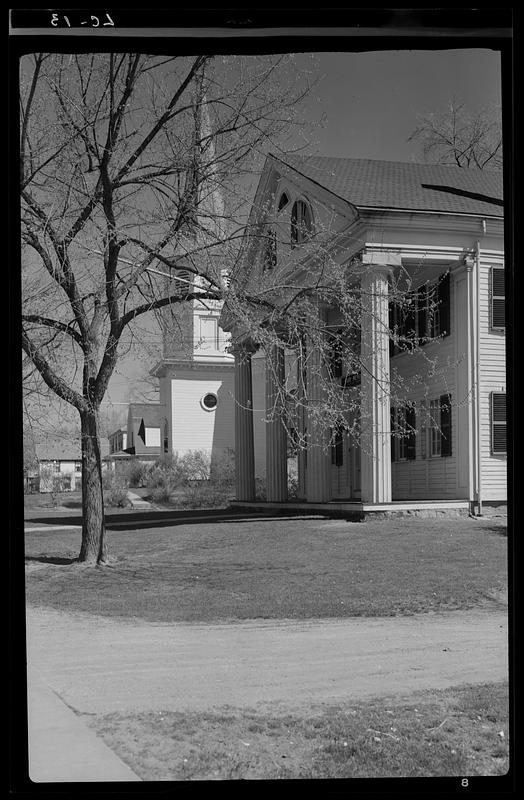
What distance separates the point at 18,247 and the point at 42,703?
2.08 meters

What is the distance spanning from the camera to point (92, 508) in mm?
5500

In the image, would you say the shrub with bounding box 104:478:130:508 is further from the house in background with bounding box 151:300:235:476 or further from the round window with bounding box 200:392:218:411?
the round window with bounding box 200:392:218:411

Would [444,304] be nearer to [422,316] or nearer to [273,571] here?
[422,316]

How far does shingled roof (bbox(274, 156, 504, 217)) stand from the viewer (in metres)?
5.10

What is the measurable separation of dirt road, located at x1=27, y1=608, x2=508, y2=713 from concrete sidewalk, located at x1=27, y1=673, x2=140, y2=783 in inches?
20.2

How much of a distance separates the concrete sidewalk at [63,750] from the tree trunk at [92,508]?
1766 millimetres

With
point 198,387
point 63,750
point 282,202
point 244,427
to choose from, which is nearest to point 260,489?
point 244,427

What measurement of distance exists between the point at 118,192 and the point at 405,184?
88.7 inches

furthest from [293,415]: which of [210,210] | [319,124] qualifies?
[319,124]

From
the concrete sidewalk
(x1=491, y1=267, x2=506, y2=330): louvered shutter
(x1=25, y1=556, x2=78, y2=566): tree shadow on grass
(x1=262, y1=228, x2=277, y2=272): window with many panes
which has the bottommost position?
the concrete sidewalk

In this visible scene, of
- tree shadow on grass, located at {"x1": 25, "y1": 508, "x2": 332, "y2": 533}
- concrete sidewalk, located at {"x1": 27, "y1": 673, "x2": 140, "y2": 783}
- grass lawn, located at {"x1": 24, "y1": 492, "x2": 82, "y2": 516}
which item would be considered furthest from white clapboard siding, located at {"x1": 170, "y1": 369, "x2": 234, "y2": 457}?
concrete sidewalk, located at {"x1": 27, "y1": 673, "x2": 140, "y2": 783}

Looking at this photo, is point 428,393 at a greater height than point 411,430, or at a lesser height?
greater

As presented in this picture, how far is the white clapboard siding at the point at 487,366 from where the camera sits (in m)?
5.05

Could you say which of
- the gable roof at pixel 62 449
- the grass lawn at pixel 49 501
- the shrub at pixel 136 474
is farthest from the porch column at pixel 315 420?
the grass lawn at pixel 49 501
